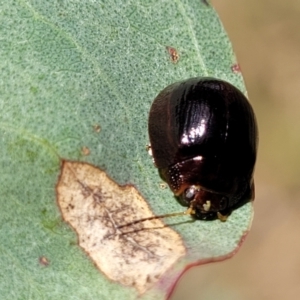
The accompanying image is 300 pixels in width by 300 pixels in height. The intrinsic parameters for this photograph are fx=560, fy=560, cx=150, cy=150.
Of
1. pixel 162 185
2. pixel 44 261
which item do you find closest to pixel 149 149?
pixel 162 185

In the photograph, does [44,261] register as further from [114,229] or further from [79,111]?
[79,111]

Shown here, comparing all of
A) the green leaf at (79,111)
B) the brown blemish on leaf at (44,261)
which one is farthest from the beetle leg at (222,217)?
the brown blemish on leaf at (44,261)

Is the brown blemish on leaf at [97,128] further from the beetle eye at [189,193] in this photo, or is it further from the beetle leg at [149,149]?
the beetle eye at [189,193]

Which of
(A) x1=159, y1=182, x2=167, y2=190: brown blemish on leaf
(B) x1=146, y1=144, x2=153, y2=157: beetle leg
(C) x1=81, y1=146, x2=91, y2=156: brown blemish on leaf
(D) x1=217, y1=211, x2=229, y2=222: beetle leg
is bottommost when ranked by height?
(D) x1=217, y1=211, x2=229, y2=222: beetle leg

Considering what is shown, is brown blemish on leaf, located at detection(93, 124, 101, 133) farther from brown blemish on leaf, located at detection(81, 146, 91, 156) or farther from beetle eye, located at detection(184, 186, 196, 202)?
beetle eye, located at detection(184, 186, 196, 202)

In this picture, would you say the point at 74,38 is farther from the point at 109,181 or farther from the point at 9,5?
the point at 109,181

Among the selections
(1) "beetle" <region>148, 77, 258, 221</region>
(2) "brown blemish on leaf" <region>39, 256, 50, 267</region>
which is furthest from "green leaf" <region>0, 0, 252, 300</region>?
(1) "beetle" <region>148, 77, 258, 221</region>

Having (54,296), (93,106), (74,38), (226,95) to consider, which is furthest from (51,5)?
(54,296)
